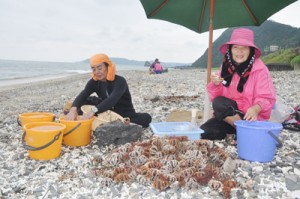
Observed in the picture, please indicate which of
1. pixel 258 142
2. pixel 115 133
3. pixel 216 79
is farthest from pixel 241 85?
pixel 115 133

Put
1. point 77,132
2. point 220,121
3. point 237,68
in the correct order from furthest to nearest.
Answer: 1. point 220,121
2. point 77,132
3. point 237,68

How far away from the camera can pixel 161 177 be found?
3248mm

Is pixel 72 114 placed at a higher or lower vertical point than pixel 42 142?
higher

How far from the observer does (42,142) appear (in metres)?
4.00

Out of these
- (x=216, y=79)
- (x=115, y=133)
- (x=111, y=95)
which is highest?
(x=216, y=79)

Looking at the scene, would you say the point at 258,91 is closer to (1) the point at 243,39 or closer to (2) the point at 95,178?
(1) the point at 243,39

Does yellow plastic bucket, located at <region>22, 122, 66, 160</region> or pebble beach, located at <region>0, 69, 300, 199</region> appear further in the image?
yellow plastic bucket, located at <region>22, 122, 66, 160</region>

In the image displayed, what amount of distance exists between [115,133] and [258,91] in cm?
218

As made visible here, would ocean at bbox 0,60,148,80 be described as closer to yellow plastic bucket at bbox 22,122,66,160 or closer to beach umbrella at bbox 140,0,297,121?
beach umbrella at bbox 140,0,297,121

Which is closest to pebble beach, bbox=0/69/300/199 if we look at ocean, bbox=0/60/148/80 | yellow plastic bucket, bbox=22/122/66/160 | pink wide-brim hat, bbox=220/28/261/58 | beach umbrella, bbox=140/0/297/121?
yellow plastic bucket, bbox=22/122/66/160

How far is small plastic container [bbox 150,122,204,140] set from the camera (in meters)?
4.45

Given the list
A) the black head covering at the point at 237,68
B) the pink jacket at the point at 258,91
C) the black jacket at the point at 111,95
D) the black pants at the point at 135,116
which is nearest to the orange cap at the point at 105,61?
the black jacket at the point at 111,95

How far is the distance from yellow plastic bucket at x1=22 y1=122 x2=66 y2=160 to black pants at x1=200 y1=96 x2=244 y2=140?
7.21 feet

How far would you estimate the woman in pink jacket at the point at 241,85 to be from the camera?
4.22 meters
